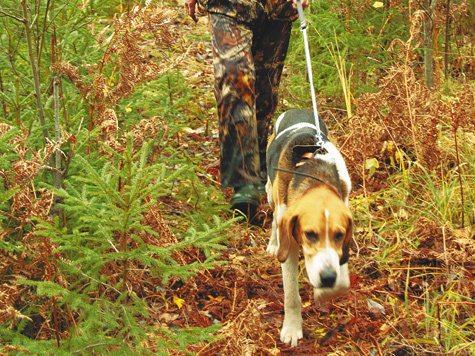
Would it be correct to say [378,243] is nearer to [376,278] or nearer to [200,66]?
[376,278]

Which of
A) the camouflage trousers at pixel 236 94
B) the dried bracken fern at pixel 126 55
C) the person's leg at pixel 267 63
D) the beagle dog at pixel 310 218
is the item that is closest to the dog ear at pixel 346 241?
the beagle dog at pixel 310 218

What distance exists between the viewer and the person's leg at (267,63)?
4.47 m

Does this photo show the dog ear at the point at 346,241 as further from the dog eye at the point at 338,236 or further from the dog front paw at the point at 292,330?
the dog front paw at the point at 292,330

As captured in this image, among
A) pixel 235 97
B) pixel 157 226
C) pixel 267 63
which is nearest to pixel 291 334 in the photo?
pixel 157 226

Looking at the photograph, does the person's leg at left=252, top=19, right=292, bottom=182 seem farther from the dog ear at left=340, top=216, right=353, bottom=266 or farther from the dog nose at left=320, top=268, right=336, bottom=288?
the dog nose at left=320, top=268, right=336, bottom=288

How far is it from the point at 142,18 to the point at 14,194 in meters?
1.53

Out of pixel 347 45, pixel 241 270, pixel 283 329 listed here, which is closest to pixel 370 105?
pixel 347 45

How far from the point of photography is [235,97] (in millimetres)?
3992

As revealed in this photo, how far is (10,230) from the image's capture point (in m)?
2.59

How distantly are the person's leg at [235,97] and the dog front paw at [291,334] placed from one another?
1.48 meters

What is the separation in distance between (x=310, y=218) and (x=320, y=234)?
0.11 metres

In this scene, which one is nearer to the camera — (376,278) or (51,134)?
(51,134)

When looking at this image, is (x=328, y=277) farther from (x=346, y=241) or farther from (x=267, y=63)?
(x=267, y=63)

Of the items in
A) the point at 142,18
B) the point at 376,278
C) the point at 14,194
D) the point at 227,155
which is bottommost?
the point at 376,278
